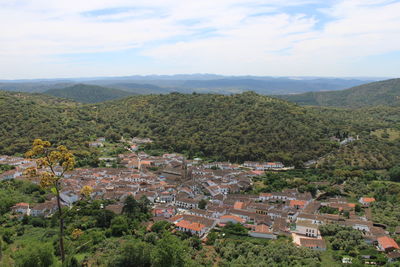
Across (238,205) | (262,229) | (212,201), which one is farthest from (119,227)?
(238,205)

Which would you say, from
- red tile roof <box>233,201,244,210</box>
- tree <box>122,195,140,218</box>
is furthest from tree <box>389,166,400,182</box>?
tree <box>122,195,140,218</box>

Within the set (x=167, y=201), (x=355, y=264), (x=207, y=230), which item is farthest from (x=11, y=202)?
(x=355, y=264)

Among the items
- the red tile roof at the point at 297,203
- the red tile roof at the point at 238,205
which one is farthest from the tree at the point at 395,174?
the red tile roof at the point at 238,205

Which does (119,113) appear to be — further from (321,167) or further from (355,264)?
(355,264)

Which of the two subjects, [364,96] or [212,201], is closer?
[212,201]

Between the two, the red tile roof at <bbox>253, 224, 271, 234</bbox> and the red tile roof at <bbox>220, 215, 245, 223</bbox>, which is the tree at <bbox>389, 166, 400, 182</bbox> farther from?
the red tile roof at <bbox>220, 215, 245, 223</bbox>

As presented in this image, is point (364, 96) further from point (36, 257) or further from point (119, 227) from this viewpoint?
point (36, 257)
